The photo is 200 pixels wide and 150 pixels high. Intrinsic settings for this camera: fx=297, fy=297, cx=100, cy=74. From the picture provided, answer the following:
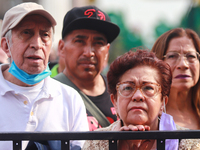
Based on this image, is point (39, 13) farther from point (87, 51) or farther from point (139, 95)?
point (139, 95)

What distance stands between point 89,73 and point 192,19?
19.2 metres

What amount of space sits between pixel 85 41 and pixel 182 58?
102 cm

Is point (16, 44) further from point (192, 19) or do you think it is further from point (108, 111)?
point (192, 19)

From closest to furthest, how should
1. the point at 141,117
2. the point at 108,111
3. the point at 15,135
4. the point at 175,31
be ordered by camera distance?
the point at 15,135 < the point at 141,117 < the point at 108,111 < the point at 175,31

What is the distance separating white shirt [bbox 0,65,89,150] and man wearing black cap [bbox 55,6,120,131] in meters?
0.55

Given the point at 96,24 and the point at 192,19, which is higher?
the point at 192,19

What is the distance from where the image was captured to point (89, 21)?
3.09 metres

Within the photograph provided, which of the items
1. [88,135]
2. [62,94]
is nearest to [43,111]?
[62,94]

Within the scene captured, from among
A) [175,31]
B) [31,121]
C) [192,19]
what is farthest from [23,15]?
[192,19]

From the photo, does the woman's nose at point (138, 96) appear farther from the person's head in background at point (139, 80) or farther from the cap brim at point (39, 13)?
the cap brim at point (39, 13)

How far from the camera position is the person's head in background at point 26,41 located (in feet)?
7.75

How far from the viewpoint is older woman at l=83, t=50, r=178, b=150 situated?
213cm

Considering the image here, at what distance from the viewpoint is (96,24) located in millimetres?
3115

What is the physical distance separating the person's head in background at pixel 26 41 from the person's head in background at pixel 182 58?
134 centimetres
